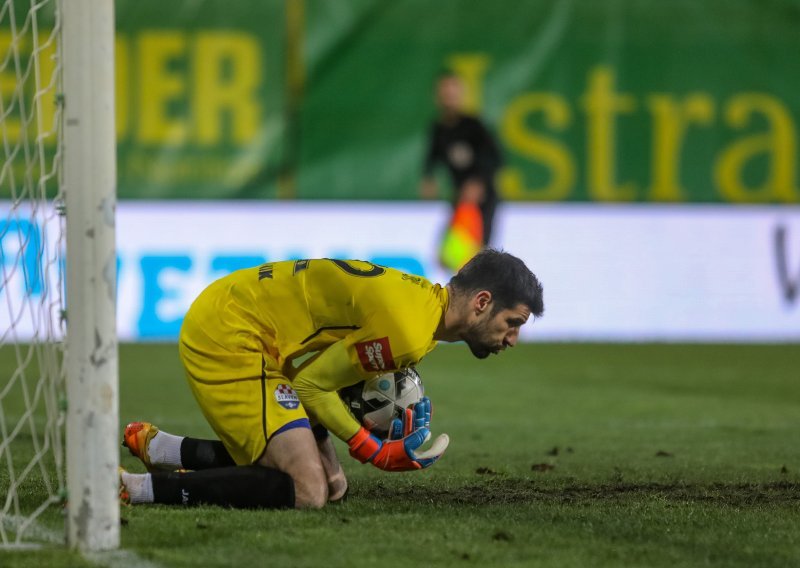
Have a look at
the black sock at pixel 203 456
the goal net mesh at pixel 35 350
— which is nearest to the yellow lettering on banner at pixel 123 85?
the goal net mesh at pixel 35 350

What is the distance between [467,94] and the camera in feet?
46.0

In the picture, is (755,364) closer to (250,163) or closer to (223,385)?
(250,163)

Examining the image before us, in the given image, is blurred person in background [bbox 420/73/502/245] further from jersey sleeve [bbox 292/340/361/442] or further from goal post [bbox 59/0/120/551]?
goal post [bbox 59/0/120/551]

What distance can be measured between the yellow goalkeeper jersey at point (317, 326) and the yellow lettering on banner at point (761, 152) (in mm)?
9829

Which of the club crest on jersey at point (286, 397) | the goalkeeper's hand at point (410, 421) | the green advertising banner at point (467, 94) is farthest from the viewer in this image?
the green advertising banner at point (467, 94)

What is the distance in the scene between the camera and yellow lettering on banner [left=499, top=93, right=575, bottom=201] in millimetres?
13883

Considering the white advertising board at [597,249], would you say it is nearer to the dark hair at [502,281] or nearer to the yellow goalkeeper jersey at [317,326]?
the yellow goalkeeper jersey at [317,326]

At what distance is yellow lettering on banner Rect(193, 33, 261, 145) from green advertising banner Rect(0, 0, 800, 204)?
15 mm

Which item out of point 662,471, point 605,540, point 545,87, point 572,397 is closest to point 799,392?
point 572,397

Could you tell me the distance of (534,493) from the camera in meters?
5.34

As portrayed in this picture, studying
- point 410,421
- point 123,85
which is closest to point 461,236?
point 123,85

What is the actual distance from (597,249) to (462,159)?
1668 millimetres

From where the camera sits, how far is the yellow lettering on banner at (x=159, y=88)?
44.3ft

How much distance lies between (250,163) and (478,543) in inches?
386
